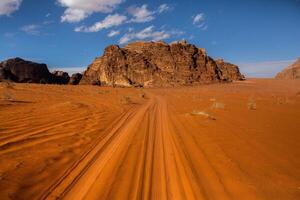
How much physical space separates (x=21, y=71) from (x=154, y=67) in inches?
1070

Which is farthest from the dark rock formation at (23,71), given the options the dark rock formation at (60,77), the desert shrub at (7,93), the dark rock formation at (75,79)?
the desert shrub at (7,93)

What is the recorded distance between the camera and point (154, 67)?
181ft

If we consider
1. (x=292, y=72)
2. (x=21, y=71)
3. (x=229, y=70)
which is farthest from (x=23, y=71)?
(x=292, y=72)

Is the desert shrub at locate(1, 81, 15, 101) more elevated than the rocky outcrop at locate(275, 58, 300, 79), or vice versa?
the rocky outcrop at locate(275, 58, 300, 79)

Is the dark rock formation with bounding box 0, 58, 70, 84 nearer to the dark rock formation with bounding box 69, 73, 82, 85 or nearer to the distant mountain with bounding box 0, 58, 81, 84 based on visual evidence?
the distant mountain with bounding box 0, 58, 81, 84

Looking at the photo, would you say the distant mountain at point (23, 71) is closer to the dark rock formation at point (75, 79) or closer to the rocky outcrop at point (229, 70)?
the dark rock formation at point (75, 79)

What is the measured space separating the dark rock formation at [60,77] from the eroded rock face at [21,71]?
537 cm

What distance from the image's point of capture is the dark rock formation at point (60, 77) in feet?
187

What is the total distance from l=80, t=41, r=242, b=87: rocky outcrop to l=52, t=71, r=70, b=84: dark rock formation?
17.3 ft

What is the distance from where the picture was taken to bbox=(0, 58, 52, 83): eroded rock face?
46844 mm

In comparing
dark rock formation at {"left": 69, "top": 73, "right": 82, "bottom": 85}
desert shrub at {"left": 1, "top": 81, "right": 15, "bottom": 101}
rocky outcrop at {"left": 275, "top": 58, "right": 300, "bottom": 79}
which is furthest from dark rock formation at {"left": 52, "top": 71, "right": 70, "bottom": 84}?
rocky outcrop at {"left": 275, "top": 58, "right": 300, "bottom": 79}

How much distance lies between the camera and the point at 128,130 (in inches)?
342

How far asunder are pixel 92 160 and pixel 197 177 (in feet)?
7.67

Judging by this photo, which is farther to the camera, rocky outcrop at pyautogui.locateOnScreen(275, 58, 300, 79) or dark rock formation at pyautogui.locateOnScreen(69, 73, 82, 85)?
rocky outcrop at pyautogui.locateOnScreen(275, 58, 300, 79)
